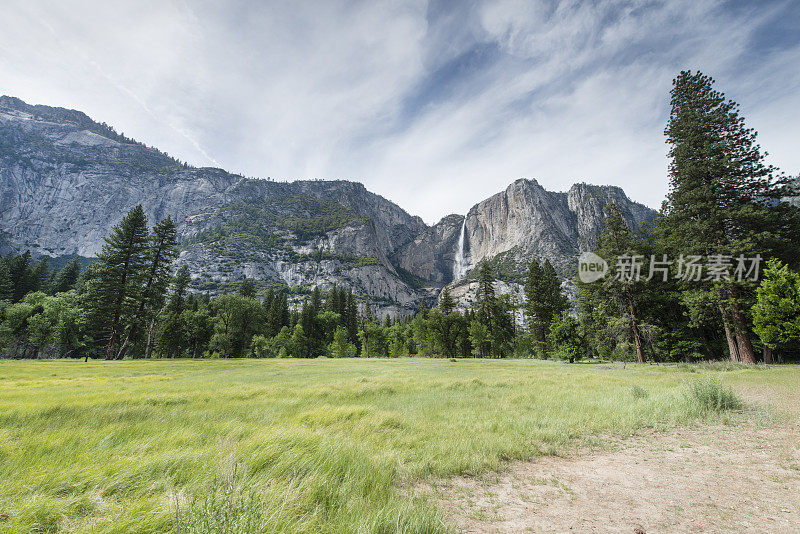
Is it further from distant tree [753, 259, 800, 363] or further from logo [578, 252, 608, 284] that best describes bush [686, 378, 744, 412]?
logo [578, 252, 608, 284]

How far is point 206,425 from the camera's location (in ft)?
18.4

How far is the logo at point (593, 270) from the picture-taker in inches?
1253

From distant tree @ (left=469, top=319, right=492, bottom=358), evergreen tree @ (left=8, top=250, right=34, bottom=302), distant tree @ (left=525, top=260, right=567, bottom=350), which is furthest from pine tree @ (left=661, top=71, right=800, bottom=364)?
evergreen tree @ (left=8, top=250, right=34, bottom=302)

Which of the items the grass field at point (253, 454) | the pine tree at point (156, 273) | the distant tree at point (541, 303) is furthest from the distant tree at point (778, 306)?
the pine tree at point (156, 273)

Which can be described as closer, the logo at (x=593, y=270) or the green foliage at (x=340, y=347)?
the logo at (x=593, y=270)

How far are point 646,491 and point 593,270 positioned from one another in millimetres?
36058

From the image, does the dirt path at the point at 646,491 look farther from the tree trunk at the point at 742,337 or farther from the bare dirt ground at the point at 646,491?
the tree trunk at the point at 742,337

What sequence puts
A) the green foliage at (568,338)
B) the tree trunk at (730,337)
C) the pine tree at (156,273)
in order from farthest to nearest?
1. the green foliage at (568,338)
2. the pine tree at (156,273)
3. the tree trunk at (730,337)

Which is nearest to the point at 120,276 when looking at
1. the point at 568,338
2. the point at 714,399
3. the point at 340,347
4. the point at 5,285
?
the point at 5,285

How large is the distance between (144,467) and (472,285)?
657 feet

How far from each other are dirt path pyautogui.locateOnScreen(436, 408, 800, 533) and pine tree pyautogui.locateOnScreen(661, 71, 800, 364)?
22609mm

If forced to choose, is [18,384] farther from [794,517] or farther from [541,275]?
[541,275]

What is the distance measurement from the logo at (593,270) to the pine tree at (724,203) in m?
7.02

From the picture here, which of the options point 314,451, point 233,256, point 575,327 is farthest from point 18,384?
point 233,256
